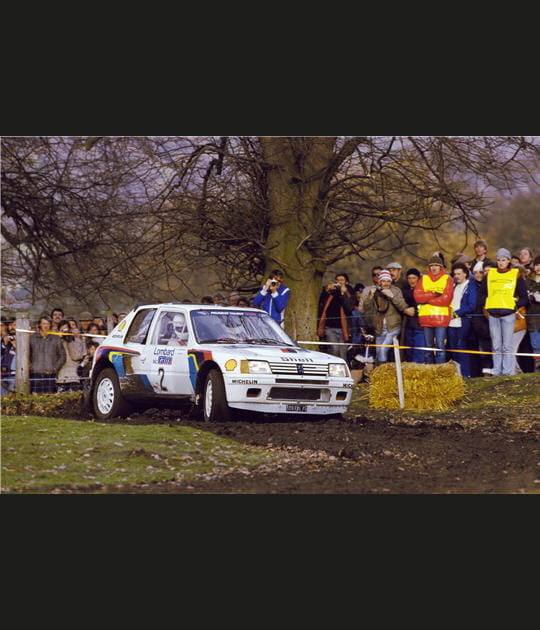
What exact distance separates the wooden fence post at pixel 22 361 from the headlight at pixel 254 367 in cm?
544

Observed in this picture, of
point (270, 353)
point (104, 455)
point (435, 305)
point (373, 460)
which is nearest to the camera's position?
point (104, 455)

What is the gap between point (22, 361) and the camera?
54.4ft

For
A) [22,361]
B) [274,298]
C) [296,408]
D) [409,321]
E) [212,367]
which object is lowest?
[296,408]

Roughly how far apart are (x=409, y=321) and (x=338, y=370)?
375 centimetres

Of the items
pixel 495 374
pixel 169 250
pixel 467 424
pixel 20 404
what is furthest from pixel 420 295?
pixel 20 404

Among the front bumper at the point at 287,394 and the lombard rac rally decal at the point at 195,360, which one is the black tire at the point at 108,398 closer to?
the lombard rac rally decal at the point at 195,360

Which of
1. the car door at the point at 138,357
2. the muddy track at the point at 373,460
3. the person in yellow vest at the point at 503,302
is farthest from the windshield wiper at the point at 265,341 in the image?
the person in yellow vest at the point at 503,302

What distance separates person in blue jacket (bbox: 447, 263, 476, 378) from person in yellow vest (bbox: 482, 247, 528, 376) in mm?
254

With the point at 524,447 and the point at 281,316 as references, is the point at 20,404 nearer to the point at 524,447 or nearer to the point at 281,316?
the point at 281,316

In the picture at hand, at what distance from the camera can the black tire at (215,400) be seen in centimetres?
1188

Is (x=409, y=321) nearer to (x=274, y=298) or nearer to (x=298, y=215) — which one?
(x=274, y=298)

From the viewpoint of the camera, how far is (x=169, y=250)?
15688 millimetres

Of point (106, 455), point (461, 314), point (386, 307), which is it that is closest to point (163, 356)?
point (106, 455)

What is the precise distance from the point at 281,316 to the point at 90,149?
11.8ft
